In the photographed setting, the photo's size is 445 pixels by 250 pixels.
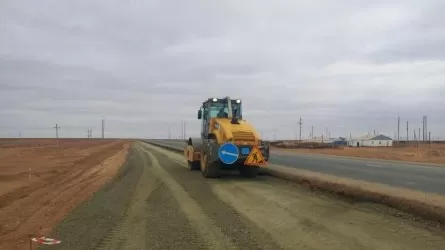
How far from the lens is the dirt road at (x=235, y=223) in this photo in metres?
8.56

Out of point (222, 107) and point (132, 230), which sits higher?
point (222, 107)

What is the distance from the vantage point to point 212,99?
911 inches

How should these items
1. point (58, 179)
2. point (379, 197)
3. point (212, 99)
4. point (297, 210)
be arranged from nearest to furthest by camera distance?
point (297, 210), point (379, 197), point (212, 99), point (58, 179)

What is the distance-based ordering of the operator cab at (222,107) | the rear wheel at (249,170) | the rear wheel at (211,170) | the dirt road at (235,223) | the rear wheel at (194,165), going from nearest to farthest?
the dirt road at (235,223) < the rear wheel at (211,170) < the rear wheel at (249,170) < the operator cab at (222,107) < the rear wheel at (194,165)

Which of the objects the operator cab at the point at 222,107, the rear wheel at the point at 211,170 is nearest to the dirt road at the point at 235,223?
the rear wheel at the point at 211,170

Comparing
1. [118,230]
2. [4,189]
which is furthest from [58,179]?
[118,230]

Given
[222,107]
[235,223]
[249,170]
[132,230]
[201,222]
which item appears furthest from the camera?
[222,107]

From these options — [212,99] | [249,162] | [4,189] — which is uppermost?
[212,99]

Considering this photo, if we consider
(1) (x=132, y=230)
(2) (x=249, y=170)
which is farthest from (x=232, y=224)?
(2) (x=249, y=170)

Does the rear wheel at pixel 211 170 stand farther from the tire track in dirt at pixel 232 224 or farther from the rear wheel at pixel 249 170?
the tire track in dirt at pixel 232 224

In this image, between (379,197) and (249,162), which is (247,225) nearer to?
(379,197)

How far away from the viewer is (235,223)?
10.4 meters

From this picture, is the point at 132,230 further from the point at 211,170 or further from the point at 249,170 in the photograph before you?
the point at 249,170

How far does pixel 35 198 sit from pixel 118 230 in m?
8.39
